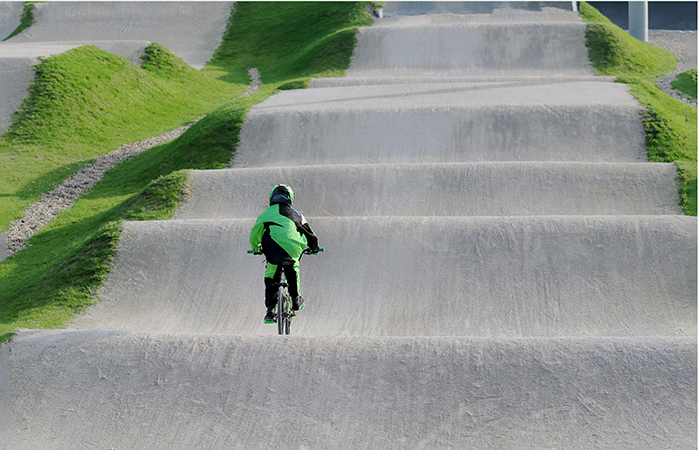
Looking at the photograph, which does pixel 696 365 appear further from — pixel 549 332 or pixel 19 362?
pixel 19 362

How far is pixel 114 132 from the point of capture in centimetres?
2412

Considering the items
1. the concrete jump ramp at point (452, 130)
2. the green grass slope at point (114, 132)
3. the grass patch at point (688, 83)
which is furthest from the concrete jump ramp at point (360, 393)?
the grass patch at point (688, 83)

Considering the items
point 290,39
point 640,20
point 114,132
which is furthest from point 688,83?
point 114,132

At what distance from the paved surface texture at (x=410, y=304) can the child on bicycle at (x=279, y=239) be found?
3.52 ft

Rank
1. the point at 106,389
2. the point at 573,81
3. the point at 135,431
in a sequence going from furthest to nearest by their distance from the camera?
1. the point at 573,81
2. the point at 106,389
3. the point at 135,431

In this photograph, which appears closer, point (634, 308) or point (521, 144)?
point (634, 308)

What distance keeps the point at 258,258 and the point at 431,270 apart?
3690 millimetres

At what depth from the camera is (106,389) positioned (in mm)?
8617

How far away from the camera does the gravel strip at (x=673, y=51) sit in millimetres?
24075

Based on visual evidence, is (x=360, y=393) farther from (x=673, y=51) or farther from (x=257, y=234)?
(x=673, y=51)

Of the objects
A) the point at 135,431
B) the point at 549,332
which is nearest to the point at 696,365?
the point at 549,332

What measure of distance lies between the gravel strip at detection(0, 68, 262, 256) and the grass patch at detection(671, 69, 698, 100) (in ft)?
68.6

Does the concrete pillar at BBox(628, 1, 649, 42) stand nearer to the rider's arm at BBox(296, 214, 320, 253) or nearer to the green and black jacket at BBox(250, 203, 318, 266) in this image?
the rider's arm at BBox(296, 214, 320, 253)

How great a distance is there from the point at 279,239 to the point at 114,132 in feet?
60.5
